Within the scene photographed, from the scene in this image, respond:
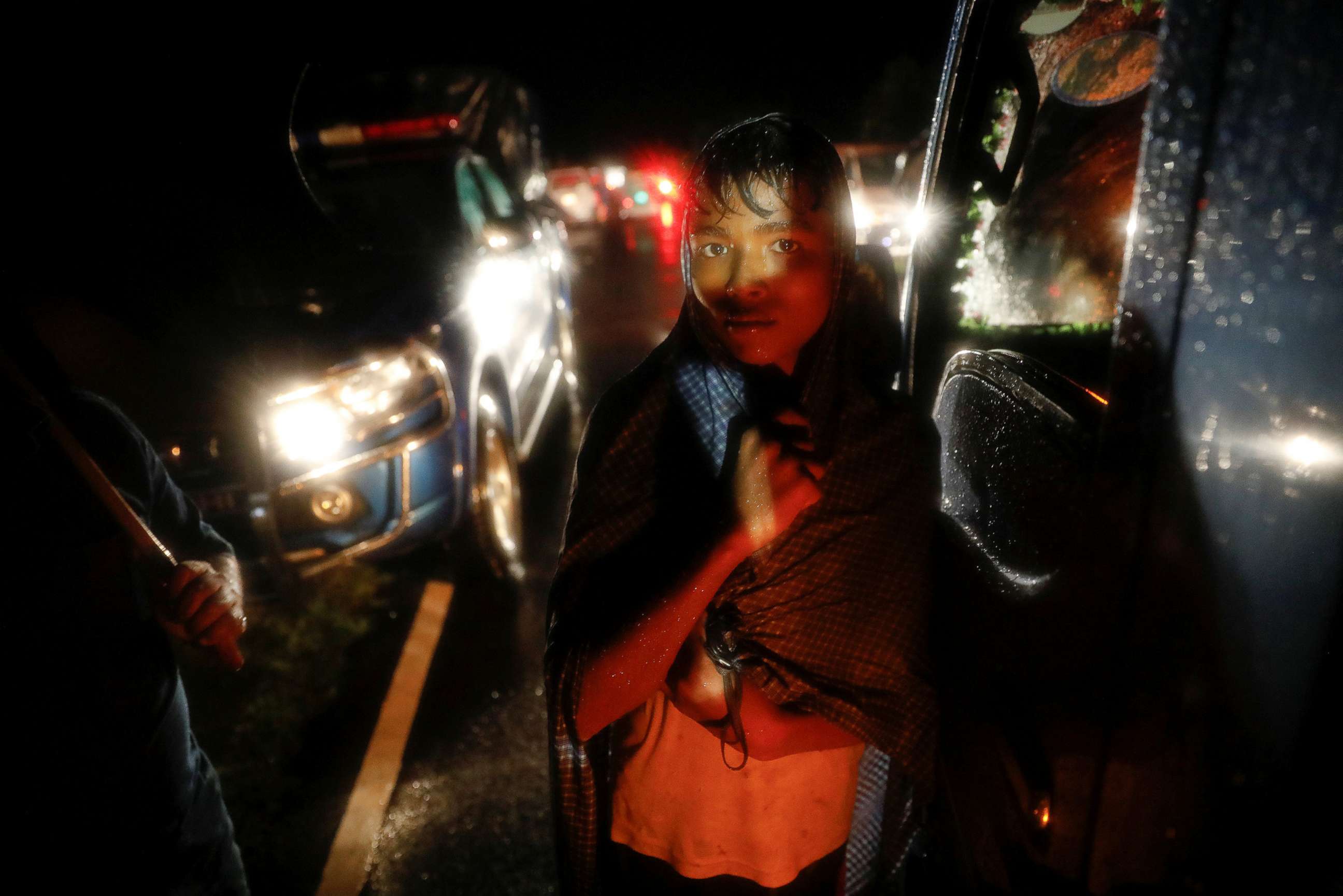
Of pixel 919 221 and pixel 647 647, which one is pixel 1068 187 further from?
pixel 647 647

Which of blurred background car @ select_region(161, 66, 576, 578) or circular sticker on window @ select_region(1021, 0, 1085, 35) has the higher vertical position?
circular sticker on window @ select_region(1021, 0, 1085, 35)

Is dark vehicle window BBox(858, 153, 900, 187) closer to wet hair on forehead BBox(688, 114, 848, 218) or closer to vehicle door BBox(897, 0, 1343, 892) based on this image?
wet hair on forehead BBox(688, 114, 848, 218)

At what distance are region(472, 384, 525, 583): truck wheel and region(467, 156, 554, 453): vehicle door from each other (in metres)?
0.29

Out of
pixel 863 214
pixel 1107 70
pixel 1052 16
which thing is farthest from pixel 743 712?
pixel 863 214

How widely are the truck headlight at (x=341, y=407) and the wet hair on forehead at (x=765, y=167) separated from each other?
2146 mm

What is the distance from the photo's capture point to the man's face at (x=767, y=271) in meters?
1.03

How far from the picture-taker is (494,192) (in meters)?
4.96

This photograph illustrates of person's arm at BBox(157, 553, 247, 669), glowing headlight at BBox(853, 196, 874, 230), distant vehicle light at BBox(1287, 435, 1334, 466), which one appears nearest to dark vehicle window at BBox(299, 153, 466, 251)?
person's arm at BBox(157, 553, 247, 669)

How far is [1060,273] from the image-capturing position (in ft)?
5.11

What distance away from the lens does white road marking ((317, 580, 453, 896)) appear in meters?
2.45

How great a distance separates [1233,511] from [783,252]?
2.11ft

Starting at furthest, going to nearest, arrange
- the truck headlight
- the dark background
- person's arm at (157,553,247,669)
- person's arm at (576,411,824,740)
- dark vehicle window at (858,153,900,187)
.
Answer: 1. dark vehicle window at (858,153,900,187)
2. the truck headlight
3. the dark background
4. person's arm at (157,553,247,669)
5. person's arm at (576,411,824,740)

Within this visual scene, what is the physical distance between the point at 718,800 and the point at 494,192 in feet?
15.4

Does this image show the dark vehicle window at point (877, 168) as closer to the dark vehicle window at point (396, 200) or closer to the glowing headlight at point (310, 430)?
the dark vehicle window at point (396, 200)
